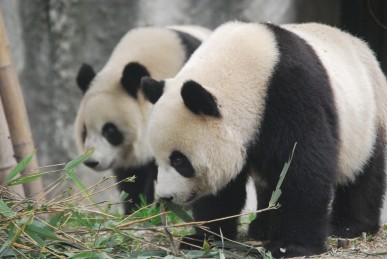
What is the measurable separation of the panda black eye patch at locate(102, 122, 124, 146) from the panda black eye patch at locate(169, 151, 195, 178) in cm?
271

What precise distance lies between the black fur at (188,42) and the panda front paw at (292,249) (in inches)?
122

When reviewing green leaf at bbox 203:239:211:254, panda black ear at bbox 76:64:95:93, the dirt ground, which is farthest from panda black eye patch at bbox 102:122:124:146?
green leaf at bbox 203:239:211:254

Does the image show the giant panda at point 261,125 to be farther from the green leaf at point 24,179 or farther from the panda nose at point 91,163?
the panda nose at point 91,163

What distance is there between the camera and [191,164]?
4.23 meters

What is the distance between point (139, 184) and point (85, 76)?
1.17 m

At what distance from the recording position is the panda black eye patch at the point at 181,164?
423cm

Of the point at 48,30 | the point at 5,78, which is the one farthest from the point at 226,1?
the point at 5,78

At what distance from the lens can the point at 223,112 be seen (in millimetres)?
4195

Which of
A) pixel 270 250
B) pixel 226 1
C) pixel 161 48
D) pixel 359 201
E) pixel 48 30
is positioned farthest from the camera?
pixel 48 30

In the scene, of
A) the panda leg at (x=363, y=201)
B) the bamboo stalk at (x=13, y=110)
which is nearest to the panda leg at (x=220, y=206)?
the panda leg at (x=363, y=201)

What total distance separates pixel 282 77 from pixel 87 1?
4985 millimetres

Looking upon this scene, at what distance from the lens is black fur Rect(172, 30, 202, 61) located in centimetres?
714

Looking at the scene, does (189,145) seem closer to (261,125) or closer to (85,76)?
(261,125)

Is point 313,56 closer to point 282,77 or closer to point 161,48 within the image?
point 282,77
